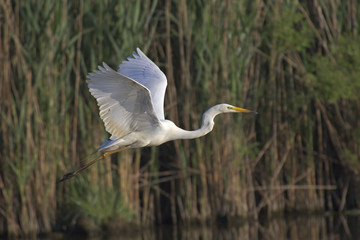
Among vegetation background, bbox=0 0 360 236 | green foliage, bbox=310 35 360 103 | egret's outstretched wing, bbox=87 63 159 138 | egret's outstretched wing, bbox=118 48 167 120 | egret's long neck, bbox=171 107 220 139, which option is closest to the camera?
egret's outstretched wing, bbox=87 63 159 138

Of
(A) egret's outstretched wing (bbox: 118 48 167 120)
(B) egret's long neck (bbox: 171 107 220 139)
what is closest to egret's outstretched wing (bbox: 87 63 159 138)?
(B) egret's long neck (bbox: 171 107 220 139)

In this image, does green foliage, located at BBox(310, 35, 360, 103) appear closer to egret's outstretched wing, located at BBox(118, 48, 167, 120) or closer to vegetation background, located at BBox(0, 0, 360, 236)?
vegetation background, located at BBox(0, 0, 360, 236)

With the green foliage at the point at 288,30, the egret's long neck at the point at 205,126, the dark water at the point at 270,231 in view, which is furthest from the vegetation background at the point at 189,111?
the egret's long neck at the point at 205,126

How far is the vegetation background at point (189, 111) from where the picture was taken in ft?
23.9

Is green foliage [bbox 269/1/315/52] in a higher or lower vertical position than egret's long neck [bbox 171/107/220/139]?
higher

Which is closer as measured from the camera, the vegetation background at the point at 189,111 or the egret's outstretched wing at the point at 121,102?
the egret's outstretched wing at the point at 121,102

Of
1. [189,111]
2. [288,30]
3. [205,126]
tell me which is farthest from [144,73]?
[288,30]

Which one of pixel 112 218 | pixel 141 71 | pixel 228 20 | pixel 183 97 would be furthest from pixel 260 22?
pixel 112 218

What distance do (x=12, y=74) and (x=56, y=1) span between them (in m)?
0.93

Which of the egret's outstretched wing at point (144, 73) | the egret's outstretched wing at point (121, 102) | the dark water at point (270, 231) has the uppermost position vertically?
the egret's outstretched wing at point (144, 73)

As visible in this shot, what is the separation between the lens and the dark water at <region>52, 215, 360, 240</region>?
25.4 ft

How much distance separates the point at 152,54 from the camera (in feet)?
26.1

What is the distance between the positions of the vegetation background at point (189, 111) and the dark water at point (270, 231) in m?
0.14

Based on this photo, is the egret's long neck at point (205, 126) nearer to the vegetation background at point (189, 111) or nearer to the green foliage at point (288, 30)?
the vegetation background at point (189, 111)
